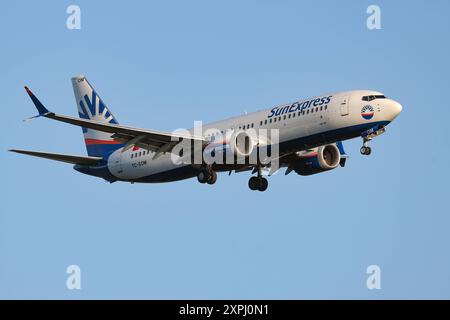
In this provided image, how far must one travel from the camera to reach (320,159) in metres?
62.1

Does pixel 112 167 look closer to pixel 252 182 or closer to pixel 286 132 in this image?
pixel 252 182

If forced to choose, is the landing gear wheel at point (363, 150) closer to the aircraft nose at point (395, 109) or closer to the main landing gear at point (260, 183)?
the aircraft nose at point (395, 109)

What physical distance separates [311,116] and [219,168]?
23.3 ft

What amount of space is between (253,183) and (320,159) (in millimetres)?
4513

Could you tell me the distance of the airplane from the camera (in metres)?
55.8

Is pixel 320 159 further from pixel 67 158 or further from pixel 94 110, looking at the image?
pixel 94 110

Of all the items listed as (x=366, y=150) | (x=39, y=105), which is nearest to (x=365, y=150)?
(x=366, y=150)

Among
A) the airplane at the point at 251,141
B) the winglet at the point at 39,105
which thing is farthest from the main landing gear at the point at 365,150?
the winglet at the point at 39,105

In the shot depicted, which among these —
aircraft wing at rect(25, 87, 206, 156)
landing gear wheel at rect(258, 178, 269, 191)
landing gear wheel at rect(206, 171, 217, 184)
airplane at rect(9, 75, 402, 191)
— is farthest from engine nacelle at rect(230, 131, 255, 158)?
landing gear wheel at rect(258, 178, 269, 191)

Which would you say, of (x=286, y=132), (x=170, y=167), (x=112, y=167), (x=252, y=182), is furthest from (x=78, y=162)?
(x=286, y=132)

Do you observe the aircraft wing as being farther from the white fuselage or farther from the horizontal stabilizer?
the horizontal stabilizer

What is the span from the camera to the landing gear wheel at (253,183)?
6303 cm

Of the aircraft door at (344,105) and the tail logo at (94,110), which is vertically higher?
the tail logo at (94,110)

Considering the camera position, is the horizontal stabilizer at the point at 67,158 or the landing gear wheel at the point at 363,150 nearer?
the landing gear wheel at the point at 363,150
